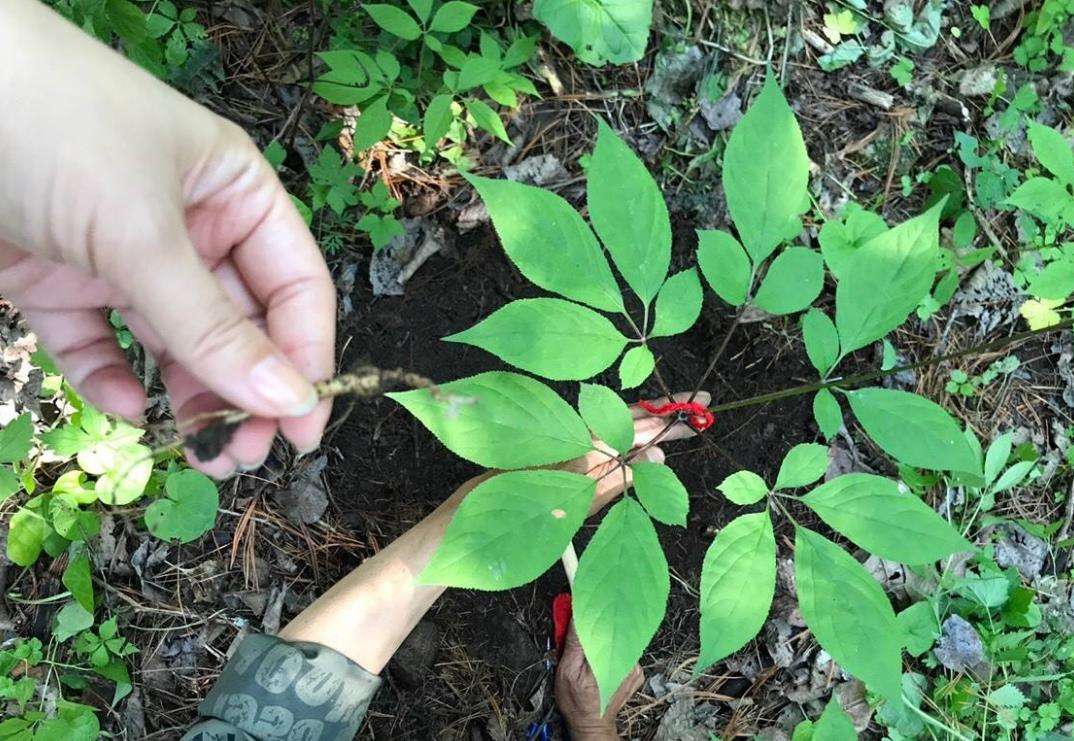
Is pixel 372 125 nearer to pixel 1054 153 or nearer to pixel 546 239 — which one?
pixel 546 239

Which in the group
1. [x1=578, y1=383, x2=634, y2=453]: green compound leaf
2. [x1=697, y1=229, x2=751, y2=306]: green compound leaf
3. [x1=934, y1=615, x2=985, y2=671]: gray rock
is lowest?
[x1=934, y1=615, x2=985, y2=671]: gray rock

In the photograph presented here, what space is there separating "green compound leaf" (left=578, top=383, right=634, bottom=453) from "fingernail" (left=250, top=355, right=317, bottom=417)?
0.57 meters

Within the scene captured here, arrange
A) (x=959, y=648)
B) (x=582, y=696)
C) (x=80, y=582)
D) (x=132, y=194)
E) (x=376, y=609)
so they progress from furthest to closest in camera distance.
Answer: (x=959, y=648), (x=582, y=696), (x=80, y=582), (x=376, y=609), (x=132, y=194)

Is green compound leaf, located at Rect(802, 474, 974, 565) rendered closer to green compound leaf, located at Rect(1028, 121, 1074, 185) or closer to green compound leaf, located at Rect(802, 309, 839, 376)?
green compound leaf, located at Rect(802, 309, 839, 376)

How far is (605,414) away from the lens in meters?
1.54

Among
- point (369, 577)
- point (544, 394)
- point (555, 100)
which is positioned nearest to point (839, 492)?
point (544, 394)

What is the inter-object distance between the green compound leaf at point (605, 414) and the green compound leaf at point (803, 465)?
36 centimetres

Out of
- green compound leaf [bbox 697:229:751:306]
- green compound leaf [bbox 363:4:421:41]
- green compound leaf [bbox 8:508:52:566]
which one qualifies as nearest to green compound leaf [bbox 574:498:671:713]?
green compound leaf [bbox 697:229:751:306]

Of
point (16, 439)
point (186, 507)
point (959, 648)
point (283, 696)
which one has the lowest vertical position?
point (959, 648)

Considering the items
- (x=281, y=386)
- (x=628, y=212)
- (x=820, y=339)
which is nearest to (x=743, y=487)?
(x=820, y=339)

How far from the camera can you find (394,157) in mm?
2373

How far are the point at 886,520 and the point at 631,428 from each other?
560mm

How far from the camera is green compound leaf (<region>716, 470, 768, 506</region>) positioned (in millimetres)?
1576

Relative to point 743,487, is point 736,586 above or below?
below
